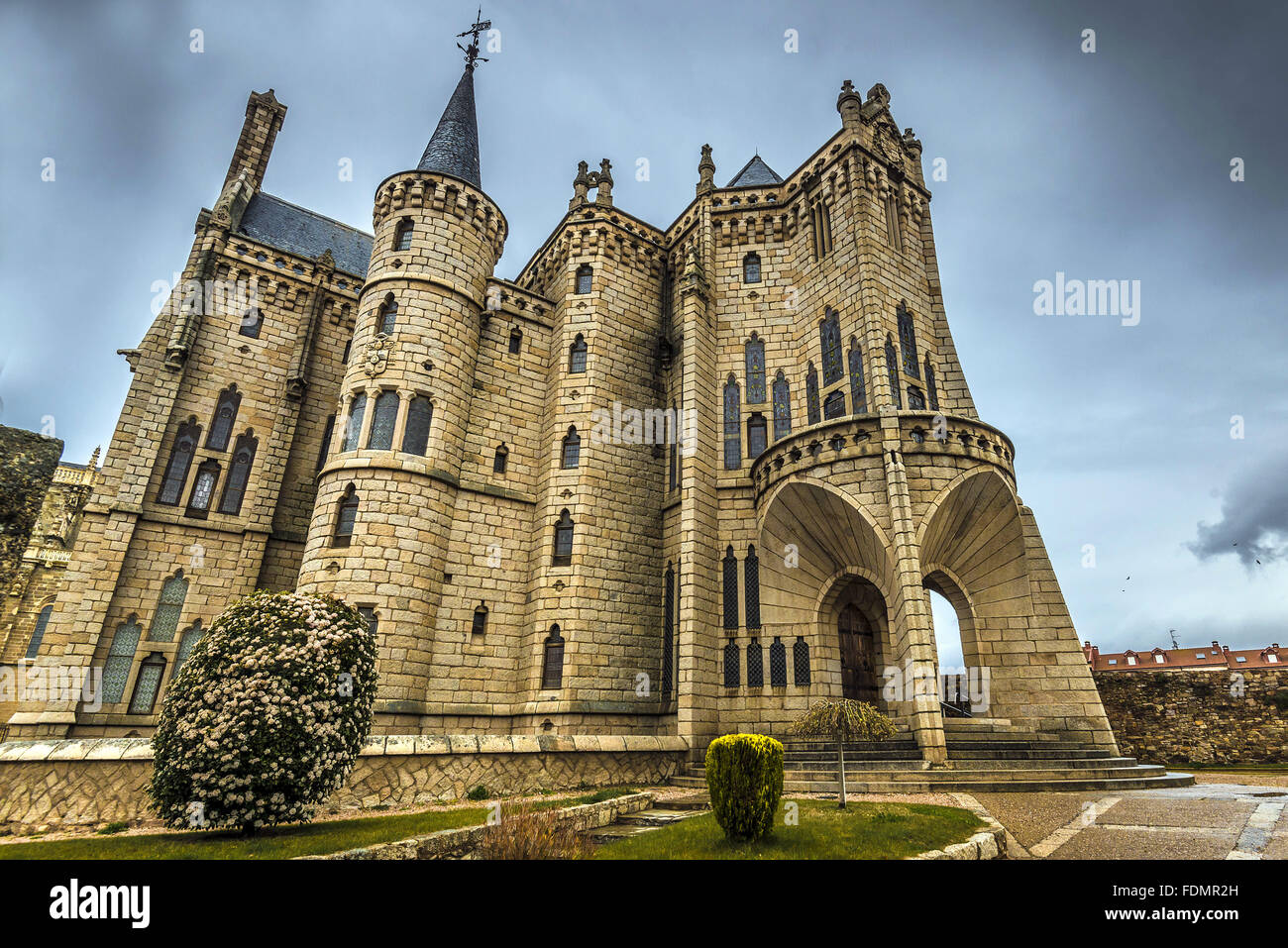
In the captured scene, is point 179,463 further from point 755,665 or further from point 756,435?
point 755,665

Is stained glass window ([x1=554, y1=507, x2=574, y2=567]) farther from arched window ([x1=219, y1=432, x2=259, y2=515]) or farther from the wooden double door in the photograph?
arched window ([x1=219, y1=432, x2=259, y2=515])

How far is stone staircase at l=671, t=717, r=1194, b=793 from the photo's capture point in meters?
12.2

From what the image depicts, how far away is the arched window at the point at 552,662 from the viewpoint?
1808 centimetres

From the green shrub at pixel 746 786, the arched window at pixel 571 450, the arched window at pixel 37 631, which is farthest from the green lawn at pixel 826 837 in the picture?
the arched window at pixel 37 631

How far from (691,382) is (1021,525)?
1006 cm

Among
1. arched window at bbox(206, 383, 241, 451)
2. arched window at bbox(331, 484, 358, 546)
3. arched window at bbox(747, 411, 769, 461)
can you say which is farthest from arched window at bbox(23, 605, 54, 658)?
arched window at bbox(747, 411, 769, 461)

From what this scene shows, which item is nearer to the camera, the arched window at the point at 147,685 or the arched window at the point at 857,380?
the arched window at the point at 147,685

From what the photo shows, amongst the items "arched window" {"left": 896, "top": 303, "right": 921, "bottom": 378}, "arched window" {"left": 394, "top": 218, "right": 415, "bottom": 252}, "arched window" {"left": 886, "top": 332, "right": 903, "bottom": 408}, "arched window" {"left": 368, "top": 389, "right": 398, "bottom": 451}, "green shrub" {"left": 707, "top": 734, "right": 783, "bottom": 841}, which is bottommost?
"green shrub" {"left": 707, "top": 734, "right": 783, "bottom": 841}

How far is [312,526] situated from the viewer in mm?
17844

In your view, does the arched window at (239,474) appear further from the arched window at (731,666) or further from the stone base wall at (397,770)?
the arched window at (731,666)

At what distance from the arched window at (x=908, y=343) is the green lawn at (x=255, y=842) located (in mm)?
16292

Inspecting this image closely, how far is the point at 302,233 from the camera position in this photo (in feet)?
88.9

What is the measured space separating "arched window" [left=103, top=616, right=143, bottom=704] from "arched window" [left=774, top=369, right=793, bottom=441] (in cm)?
1957
